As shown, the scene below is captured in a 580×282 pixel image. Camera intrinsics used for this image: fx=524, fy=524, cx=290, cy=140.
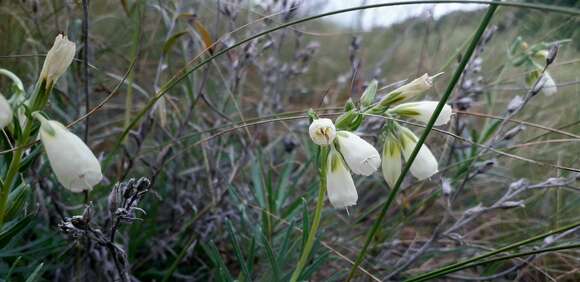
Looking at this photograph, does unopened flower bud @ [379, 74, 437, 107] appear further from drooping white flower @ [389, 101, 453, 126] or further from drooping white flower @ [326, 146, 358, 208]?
drooping white flower @ [326, 146, 358, 208]

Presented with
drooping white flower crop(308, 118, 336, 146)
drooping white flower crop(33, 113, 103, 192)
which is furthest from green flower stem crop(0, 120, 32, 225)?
drooping white flower crop(308, 118, 336, 146)

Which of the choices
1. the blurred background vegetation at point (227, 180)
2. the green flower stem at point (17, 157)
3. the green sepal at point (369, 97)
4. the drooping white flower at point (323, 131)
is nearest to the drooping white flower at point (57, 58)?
the green flower stem at point (17, 157)

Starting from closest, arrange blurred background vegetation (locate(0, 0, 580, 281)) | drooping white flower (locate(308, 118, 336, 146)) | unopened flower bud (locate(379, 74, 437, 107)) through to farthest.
Answer: drooping white flower (locate(308, 118, 336, 146)), unopened flower bud (locate(379, 74, 437, 107)), blurred background vegetation (locate(0, 0, 580, 281))

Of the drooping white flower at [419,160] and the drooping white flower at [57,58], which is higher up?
the drooping white flower at [419,160]

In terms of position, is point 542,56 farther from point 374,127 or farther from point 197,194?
point 197,194

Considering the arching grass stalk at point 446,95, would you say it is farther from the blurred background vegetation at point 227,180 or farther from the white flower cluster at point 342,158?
the blurred background vegetation at point 227,180

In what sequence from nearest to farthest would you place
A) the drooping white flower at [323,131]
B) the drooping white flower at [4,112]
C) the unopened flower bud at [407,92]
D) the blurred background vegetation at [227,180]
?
the drooping white flower at [4,112]
the drooping white flower at [323,131]
the unopened flower bud at [407,92]
the blurred background vegetation at [227,180]

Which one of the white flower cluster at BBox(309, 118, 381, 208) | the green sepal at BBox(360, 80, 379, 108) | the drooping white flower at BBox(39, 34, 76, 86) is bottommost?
the drooping white flower at BBox(39, 34, 76, 86)

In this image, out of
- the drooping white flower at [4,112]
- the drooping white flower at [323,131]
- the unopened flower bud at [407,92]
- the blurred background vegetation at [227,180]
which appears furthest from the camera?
the blurred background vegetation at [227,180]
